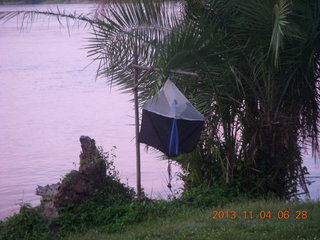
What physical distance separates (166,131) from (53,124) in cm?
1003

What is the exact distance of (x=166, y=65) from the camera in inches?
312

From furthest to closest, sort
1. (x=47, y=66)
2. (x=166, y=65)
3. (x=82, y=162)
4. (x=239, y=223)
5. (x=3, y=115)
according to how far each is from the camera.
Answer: (x=47, y=66) → (x=3, y=115) → (x=82, y=162) → (x=166, y=65) → (x=239, y=223)

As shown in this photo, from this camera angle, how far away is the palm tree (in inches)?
324

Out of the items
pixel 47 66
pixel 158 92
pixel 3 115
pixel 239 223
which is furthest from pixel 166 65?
pixel 47 66

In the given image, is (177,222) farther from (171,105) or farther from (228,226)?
(171,105)

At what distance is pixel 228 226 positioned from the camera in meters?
6.84

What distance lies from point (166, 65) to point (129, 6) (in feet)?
3.49

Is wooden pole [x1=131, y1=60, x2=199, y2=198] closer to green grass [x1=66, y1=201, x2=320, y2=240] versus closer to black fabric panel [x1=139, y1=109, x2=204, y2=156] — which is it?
black fabric panel [x1=139, y1=109, x2=204, y2=156]

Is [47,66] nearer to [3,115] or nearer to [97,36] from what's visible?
[3,115]

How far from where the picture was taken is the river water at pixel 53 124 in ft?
40.9
